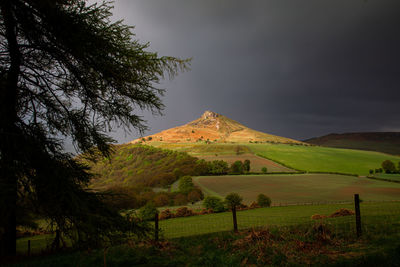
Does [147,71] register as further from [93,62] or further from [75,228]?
[75,228]

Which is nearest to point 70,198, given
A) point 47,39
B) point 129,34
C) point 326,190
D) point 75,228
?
point 75,228

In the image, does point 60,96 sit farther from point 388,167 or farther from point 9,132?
point 388,167

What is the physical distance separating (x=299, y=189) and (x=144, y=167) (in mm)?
93623

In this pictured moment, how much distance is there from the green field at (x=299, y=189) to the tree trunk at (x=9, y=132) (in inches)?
1561

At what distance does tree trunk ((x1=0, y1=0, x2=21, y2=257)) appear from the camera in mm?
3040

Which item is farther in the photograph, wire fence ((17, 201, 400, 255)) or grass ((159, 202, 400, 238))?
grass ((159, 202, 400, 238))

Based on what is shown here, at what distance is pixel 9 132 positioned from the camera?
13.2ft

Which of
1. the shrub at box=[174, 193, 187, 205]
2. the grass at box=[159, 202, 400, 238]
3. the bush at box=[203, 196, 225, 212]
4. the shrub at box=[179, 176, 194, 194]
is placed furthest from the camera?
the shrub at box=[179, 176, 194, 194]

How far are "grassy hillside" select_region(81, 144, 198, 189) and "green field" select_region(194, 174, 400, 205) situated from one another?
27.4m

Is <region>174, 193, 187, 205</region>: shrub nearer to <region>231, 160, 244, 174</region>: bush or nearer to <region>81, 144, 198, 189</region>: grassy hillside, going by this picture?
<region>81, 144, 198, 189</region>: grassy hillside

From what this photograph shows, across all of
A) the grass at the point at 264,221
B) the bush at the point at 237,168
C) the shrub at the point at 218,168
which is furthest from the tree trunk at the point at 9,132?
the shrub at the point at 218,168

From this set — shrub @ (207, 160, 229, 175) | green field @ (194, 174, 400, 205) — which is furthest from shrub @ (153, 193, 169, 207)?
shrub @ (207, 160, 229, 175)

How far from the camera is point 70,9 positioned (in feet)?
15.0

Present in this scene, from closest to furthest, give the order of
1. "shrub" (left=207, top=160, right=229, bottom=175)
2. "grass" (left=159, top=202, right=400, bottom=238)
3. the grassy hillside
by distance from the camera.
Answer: "grass" (left=159, top=202, right=400, bottom=238) → "shrub" (left=207, top=160, right=229, bottom=175) → the grassy hillside
